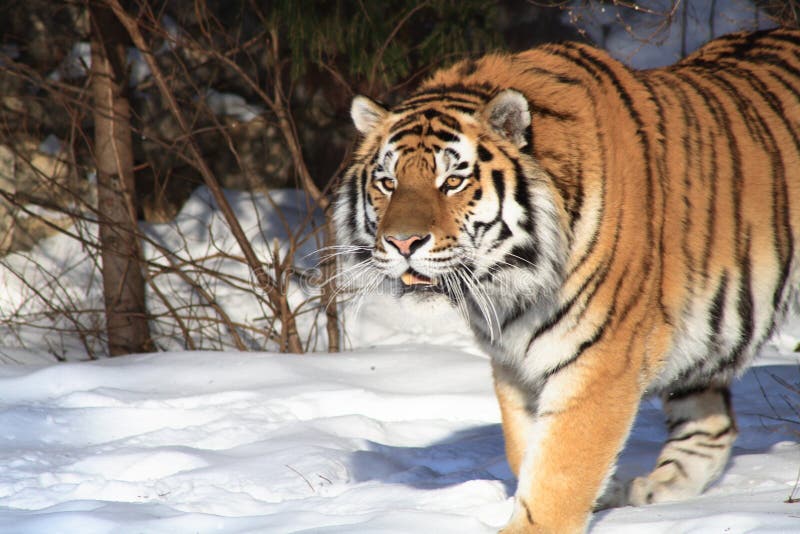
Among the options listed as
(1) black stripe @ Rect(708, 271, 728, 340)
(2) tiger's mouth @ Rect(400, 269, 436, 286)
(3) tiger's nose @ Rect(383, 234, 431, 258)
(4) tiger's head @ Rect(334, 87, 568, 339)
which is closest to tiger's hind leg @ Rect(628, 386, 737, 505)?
(1) black stripe @ Rect(708, 271, 728, 340)

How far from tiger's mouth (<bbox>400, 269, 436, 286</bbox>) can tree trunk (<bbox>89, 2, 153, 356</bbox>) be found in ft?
12.0

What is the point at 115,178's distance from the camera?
19.8ft

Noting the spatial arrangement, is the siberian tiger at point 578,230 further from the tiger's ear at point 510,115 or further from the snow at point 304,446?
the snow at point 304,446

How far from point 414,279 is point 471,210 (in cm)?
26

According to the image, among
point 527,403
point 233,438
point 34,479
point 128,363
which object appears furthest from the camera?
point 128,363

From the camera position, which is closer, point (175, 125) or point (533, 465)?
point (533, 465)

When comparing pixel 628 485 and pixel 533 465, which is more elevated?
pixel 533 465

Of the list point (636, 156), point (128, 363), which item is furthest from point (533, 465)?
point (128, 363)

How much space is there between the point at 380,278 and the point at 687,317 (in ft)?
3.13

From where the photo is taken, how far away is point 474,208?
2.66m

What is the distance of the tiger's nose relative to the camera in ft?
8.36

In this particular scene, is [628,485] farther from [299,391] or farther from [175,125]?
[175,125]

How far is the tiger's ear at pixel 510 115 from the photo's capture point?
8.52 ft

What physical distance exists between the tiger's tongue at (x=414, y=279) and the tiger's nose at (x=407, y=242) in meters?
0.09
